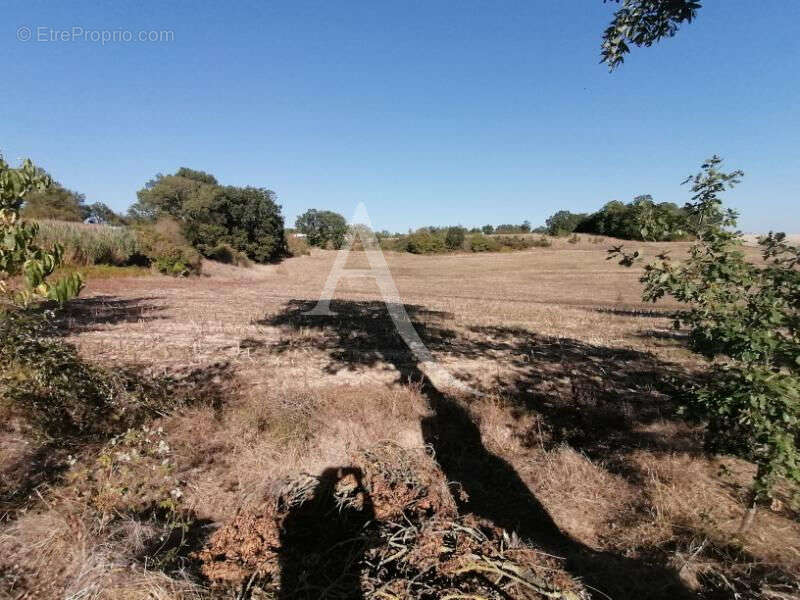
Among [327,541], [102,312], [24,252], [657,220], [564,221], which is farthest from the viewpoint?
[564,221]

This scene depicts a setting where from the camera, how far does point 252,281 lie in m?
30.7

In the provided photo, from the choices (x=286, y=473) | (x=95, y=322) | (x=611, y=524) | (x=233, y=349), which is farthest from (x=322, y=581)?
(x=95, y=322)

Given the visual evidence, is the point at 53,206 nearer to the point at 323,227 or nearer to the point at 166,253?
the point at 166,253

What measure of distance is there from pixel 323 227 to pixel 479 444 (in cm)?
8422

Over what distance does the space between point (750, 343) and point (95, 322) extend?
586 inches

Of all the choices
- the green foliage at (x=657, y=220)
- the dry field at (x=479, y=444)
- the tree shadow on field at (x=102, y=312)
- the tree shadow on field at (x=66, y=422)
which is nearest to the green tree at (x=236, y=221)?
the tree shadow on field at (x=102, y=312)

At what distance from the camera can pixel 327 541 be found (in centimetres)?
294

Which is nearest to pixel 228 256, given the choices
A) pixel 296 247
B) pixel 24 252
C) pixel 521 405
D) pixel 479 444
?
pixel 296 247

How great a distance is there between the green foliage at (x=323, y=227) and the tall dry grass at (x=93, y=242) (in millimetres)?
41482

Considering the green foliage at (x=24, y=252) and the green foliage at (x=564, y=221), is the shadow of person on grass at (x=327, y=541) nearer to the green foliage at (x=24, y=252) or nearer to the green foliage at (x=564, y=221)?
the green foliage at (x=24, y=252)

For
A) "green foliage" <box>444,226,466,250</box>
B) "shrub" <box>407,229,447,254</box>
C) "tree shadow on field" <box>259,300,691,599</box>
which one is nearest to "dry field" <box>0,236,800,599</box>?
"tree shadow on field" <box>259,300,691,599</box>

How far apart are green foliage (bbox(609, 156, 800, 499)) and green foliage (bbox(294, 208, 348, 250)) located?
64.4m

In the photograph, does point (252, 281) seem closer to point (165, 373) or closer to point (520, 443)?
point (165, 373)

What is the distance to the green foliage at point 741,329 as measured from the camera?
2.90 m
